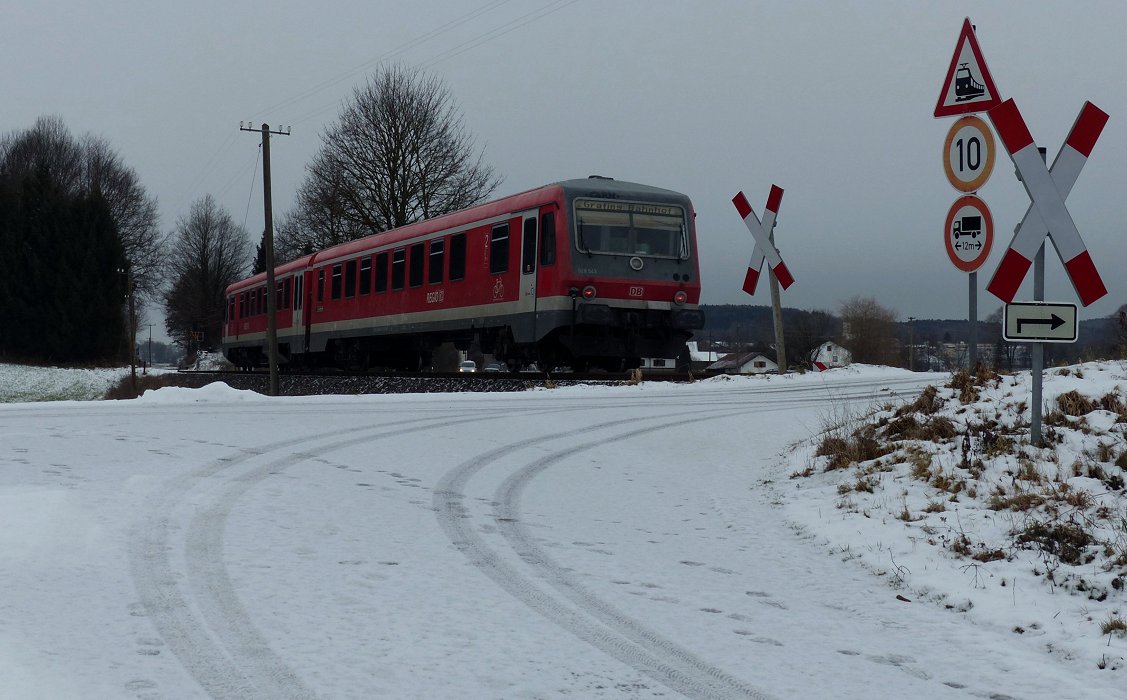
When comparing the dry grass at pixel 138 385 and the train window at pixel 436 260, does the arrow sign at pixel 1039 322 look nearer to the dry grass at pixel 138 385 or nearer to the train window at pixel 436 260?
the train window at pixel 436 260

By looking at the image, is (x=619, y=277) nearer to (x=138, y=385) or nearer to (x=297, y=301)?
(x=297, y=301)

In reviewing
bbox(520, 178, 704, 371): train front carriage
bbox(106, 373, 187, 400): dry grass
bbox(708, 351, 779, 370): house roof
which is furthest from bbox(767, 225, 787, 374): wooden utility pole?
bbox(708, 351, 779, 370): house roof

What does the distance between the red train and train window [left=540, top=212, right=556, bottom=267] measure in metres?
0.02

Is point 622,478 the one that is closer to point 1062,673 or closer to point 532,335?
point 1062,673

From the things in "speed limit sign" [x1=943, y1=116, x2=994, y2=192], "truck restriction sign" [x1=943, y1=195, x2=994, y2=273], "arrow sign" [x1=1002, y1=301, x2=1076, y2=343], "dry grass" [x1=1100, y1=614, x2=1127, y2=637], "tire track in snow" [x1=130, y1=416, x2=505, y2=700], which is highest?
"speed limit sign" [x1=943, y1=116, x2=994, y2=192]

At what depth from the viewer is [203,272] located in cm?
9188

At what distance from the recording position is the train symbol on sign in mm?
7773

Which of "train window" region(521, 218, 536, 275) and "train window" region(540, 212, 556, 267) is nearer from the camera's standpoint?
"train window" region(540, 212, 556, 267)

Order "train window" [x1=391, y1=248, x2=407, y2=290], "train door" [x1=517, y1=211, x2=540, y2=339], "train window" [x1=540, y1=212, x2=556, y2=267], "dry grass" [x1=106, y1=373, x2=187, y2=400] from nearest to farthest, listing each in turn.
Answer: "train window" [x1=540, y1=212, x2=556, y2=267] → "train door" [x1=517, y1=211, x2=540, y2=339] → "train window" [x1=391, y1=248, x2=407, y2=290] → "dry grass" [x1=106, y1=373, x2=187, y2=400]

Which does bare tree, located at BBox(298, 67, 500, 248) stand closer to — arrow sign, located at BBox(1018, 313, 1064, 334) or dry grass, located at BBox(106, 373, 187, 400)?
dry grass, located at BBox(106, 373, 187, 400)

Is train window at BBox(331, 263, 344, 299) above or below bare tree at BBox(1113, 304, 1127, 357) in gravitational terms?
above

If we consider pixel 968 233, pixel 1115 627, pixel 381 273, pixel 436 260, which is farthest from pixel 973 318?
pixel 381 273

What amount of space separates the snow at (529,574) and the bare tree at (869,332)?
82978mm

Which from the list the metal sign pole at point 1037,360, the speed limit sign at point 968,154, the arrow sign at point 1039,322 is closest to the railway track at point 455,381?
the speed limit sign at point 968,154
